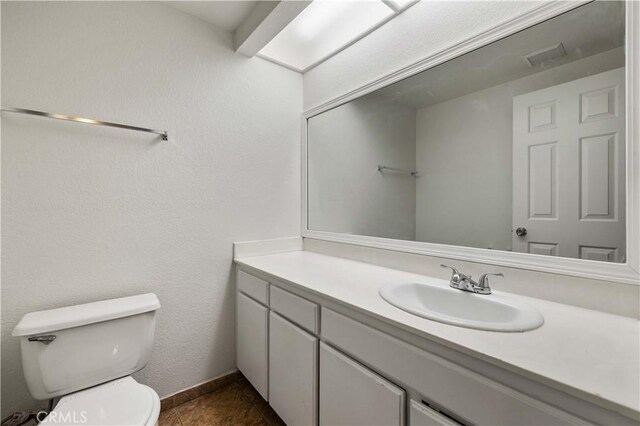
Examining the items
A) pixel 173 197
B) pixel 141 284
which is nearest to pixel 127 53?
pixel 173 197

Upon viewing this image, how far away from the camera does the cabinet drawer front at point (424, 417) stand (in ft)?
2.52

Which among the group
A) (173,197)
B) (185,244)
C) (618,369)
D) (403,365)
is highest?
(173,197)

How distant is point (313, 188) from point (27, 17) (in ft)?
5.89

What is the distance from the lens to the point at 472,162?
137 centimetres

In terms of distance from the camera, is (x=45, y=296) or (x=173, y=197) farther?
(x=173, y=197)

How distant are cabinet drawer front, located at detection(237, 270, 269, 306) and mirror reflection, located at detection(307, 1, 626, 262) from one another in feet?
2.42

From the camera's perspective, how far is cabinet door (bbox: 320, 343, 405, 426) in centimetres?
90

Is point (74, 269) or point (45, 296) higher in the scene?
point (74, 269)

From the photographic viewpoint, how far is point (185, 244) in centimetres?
169

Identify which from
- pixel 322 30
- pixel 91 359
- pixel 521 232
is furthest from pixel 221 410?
pixel 322 30

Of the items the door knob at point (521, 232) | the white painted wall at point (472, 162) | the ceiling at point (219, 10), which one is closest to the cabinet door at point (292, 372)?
the white painted wall at point (472, 162)

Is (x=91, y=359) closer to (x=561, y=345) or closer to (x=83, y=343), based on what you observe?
(x=83, y=343)

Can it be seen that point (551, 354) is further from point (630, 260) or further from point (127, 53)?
point (127, 53)

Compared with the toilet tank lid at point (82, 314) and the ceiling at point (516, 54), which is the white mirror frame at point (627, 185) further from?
the toilet tank lid at point (82, 314)
